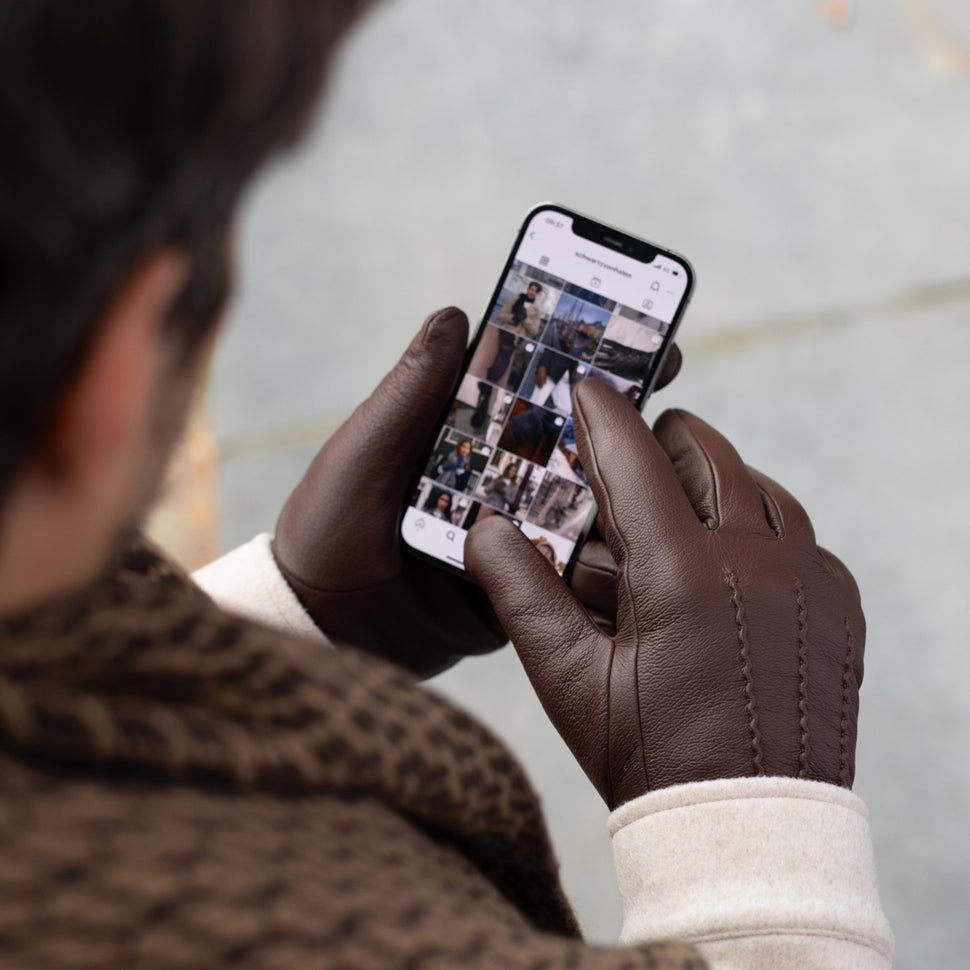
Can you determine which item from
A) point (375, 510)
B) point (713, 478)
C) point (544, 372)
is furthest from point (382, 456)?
point (713, 478)

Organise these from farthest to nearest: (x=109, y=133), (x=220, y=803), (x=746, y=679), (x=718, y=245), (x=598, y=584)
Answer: (x=718, y=245) < (x=598, y=584) < (x=746, y=679) < (x=220, y=803) < (x=109, y=133)

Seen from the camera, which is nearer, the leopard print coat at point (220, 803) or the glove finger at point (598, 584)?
the leopard print coat at point (220, 803)

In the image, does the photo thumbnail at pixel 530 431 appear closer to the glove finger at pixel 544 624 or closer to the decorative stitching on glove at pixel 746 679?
the glove finger at pixel 544 624

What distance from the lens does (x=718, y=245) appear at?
4.48 ft

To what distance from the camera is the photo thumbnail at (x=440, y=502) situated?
2.48 ft

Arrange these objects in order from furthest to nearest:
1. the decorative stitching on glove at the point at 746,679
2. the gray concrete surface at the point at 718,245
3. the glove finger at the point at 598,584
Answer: the gray concrete surface at the point at 718,245, the glove finger at the point at 598,584, the decorative stitching on glove at the point at 746,679

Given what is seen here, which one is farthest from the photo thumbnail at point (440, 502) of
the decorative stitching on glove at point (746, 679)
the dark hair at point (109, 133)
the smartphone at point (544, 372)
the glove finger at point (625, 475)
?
the dark hair at point (109, 133)

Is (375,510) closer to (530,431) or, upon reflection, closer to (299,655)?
(530,431)

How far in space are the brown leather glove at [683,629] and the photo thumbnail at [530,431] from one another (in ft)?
0.19

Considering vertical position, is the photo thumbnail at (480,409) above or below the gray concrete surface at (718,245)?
below

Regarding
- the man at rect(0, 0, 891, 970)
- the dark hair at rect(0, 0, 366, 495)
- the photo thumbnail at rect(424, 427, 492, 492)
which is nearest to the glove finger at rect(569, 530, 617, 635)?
the man at rect(0, 0, 891, 970)

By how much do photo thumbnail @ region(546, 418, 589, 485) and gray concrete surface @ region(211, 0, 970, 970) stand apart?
1.86 feet

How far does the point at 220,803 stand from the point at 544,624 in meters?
0.32

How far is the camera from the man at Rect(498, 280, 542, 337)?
29.5 inches
